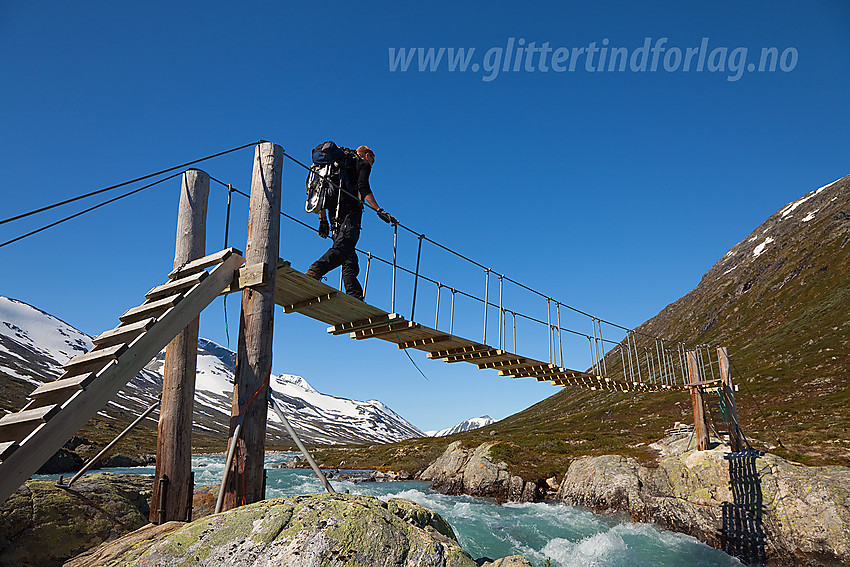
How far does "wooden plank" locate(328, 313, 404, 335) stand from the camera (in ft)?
31.2

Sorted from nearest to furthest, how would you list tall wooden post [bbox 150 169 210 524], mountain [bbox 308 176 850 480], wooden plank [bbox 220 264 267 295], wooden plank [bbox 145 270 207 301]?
1. wooden plank [bbox 145 270 207 301]
2. wooden plank [bbox 220 264 267 295]
3. tall wooden post [bbox 150 169 210 524]
4. mountain [bbox 308 176 850 480]

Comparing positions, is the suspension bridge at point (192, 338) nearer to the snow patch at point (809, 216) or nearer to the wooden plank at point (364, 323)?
the wooden plank at point (364, 323)

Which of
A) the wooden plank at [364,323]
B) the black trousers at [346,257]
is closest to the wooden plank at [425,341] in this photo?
the wooden plank at [364,323]

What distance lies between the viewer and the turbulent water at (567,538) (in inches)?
659

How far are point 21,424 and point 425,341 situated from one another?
27.7ft

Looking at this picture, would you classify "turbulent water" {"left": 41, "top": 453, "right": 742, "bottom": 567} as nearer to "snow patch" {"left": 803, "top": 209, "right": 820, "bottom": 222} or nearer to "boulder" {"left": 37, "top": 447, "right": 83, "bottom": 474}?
"boulder" {"left": 37, "top": 447, "right": 83, "bottom": 474}

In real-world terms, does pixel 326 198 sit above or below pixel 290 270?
above

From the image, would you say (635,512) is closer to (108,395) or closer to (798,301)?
(108,395)

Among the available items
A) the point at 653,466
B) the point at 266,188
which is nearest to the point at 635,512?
the point at 653,466

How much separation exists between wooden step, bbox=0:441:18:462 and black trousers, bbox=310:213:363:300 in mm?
4899

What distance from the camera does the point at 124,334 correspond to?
5512mm

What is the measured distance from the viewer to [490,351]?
42.5 ft

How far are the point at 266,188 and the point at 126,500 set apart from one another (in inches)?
317

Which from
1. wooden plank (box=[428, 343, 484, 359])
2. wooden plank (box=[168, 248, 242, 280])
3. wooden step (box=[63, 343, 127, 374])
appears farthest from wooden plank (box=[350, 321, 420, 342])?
wooden step (box=[63, 343, 127, 374])
